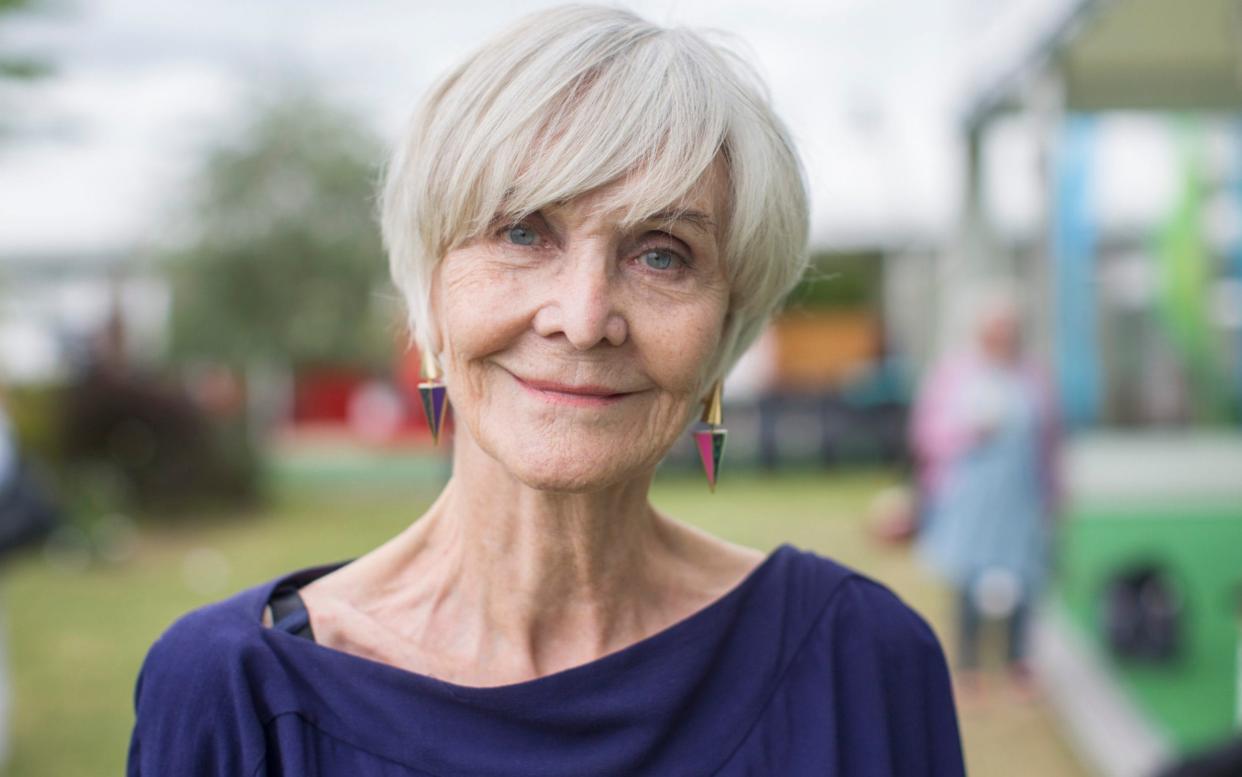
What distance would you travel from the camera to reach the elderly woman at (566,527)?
135cm

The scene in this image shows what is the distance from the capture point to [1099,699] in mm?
5492

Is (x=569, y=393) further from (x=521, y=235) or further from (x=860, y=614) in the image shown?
(x=860, y=614)

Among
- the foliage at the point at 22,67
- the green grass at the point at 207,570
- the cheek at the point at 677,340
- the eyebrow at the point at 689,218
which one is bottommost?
the green grass at the point at 207,570

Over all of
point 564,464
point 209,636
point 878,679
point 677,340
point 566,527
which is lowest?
point 878,679

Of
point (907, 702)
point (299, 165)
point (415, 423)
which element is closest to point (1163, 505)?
point (907, 702)

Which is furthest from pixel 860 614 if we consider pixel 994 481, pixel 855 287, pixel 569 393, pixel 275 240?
pixel 855 287

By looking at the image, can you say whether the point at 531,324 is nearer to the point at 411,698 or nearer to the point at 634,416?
the point at 634,416

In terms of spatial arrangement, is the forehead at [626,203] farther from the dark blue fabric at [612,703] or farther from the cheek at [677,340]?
the dark blue fabric at [612,703]

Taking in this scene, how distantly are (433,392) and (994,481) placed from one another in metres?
4.63

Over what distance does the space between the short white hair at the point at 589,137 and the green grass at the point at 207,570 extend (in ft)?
15.2

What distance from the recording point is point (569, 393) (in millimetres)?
1382

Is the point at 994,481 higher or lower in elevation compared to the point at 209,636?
lower

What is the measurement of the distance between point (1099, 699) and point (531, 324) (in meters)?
4.97

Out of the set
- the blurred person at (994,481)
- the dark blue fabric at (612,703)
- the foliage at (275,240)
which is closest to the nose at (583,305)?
the dark blue fabric at (612,703)
